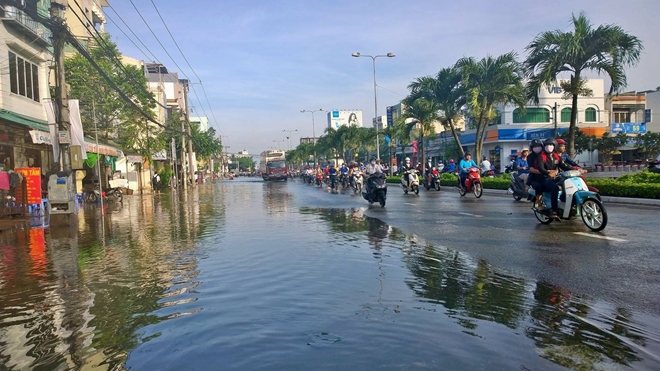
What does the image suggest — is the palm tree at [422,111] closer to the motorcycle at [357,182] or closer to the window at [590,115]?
the motorcycle at [357,182]

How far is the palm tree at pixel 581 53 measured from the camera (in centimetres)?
1966

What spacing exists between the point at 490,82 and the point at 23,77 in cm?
2412

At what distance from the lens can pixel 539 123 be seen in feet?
168

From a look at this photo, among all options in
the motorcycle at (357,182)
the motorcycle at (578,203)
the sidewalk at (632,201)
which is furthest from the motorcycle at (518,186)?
the motorcycle at (357,182)

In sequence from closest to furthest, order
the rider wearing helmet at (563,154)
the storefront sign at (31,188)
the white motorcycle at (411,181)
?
the rider wearing helmet at (563,154) → the storefront sign at (31,188) → the white motorcycle at (411,181)

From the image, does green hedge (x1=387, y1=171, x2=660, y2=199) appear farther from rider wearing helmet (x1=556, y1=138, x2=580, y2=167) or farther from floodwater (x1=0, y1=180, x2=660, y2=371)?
floodwater (x1=0, y1=180, x2=660, y2=371)

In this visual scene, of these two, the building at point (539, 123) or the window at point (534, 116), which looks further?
the window at point (534, 116)

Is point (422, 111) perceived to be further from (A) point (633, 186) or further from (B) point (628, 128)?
(B) point (628, 128)

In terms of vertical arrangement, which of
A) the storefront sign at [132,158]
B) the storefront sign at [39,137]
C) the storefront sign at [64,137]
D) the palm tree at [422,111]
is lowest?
the storefront sign at [132,158]

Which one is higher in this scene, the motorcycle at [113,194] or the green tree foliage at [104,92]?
the green tree foliage at [104,92]

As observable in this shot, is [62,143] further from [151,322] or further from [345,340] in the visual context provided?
[345,340]

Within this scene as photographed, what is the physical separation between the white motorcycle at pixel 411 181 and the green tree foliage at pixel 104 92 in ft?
48.1

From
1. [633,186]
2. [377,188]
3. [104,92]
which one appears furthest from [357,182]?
[104,92]

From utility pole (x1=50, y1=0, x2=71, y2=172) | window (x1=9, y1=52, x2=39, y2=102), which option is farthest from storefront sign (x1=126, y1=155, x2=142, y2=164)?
utility pole (x1=50, y1=0, x2=71, y2=172)
